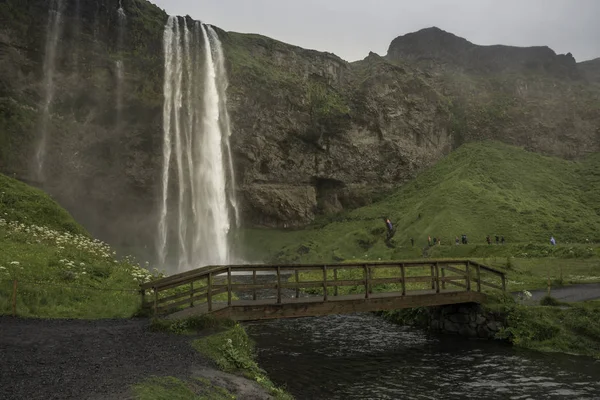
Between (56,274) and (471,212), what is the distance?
62457 mm

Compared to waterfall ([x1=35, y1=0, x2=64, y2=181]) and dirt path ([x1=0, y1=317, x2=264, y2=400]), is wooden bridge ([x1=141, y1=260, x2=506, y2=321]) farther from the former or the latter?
waterfall ([x1=35, y1=0, x2=64, y2=181])

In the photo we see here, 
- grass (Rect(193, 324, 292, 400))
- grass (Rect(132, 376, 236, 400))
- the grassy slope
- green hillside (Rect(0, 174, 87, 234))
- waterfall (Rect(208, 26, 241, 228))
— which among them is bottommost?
grass (Rect(193, 324, 292, 400))

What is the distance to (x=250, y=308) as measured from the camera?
17.3m

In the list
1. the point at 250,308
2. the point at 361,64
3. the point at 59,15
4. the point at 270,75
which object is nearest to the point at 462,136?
the point at 361,64

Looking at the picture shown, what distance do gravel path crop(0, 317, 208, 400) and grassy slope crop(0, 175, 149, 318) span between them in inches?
69.8

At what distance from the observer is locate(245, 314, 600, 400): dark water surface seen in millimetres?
14000

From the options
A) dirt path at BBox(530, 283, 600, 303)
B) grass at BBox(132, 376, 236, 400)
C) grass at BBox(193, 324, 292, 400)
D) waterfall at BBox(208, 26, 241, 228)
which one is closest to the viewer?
grass at BBox(132, 376, 236, 400)

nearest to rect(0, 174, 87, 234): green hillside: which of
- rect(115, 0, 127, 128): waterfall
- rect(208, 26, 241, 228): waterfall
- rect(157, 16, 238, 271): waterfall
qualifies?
rect(157, 16, 238, 271): waterfall

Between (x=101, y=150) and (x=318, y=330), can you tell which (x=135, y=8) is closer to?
(x=101, y=150)

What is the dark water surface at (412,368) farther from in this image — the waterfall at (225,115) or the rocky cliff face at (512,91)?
the rocky cliff face at (512,91)

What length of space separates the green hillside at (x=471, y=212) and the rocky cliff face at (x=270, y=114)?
6875 mm

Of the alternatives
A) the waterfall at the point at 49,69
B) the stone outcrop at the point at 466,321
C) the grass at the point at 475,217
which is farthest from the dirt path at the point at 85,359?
the waterfall at the point at 49,69

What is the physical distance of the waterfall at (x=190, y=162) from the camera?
7369cm

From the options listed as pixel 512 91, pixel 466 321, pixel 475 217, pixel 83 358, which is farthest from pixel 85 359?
pixel 512 91
